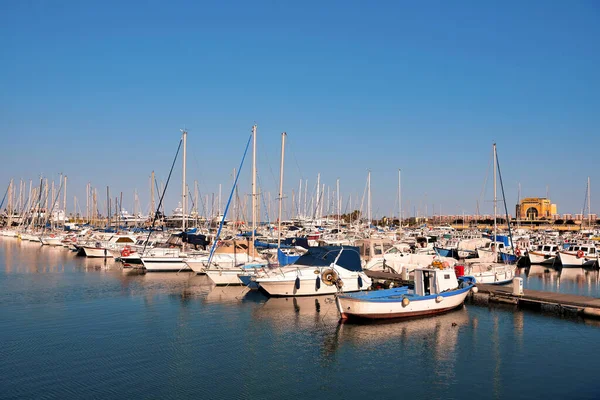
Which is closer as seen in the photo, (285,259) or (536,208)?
(285,259)

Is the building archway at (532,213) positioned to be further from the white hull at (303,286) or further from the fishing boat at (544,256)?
the white hull at (303,286)

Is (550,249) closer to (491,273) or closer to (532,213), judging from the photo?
(491,273)

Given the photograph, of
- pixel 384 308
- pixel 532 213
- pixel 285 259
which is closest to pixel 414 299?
pixel 384 308

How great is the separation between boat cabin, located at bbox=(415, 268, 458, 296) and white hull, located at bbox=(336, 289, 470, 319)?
0.73 meters

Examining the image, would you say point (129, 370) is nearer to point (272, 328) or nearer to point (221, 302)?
point (272, 328)

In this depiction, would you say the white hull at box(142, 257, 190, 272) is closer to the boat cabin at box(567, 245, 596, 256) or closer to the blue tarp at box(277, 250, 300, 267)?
the blue tarp at box(277, 250, 300, 267)

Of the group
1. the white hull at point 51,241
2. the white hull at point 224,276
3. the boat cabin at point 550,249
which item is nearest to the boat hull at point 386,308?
the white hull at point 224,276

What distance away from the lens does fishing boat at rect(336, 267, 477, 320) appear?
27.0 m

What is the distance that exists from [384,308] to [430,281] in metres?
3.89

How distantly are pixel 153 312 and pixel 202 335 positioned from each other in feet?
21.7

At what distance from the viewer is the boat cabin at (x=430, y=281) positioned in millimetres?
29219

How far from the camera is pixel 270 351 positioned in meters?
22.5

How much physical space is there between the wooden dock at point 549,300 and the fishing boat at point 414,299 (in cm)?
293

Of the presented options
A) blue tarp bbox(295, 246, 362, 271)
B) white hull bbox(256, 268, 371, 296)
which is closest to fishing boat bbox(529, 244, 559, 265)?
blue tarp bbox(295, 246, 362, 271)
